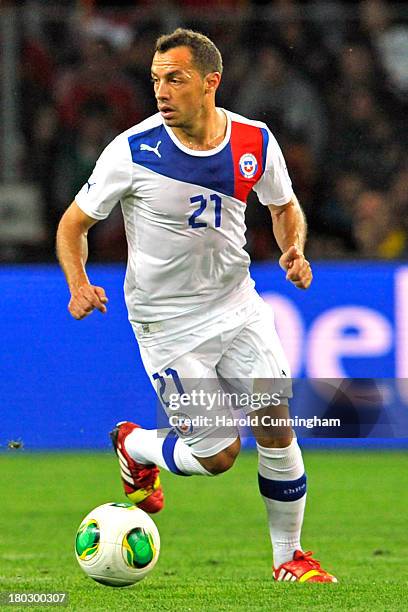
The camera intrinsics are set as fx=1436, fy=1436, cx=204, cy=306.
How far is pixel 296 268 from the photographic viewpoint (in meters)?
5.77

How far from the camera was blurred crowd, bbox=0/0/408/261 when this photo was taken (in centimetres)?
1055

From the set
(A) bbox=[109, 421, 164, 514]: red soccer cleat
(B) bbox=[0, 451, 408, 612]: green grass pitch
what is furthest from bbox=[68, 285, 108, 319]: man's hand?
(A) bbox=[109, 421, 164, 514]: red soccer cleat

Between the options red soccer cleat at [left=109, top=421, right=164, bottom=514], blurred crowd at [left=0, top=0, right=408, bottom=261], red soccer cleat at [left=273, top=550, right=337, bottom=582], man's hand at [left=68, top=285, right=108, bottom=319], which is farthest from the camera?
blurred crowd at [left=0, top=0, right=408, bottom=261]

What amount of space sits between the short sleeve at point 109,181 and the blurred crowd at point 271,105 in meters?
4.60

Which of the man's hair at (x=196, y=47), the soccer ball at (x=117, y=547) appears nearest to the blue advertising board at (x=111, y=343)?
the soccer ball at (x=117, y=547)

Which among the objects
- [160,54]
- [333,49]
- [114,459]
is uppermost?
[160,54]

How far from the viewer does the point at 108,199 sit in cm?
587

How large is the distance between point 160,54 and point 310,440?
5.28 m

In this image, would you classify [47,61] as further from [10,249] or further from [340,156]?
[340,156]

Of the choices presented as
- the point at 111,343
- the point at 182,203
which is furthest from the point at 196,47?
the point at 111,343

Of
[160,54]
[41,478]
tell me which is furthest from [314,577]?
[41,478]

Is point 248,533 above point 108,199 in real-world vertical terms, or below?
below

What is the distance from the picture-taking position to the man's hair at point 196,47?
5852 mm

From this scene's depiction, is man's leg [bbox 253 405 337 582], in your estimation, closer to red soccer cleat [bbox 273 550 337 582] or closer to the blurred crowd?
red soccer cleat [bbox 273 550 337 582]
